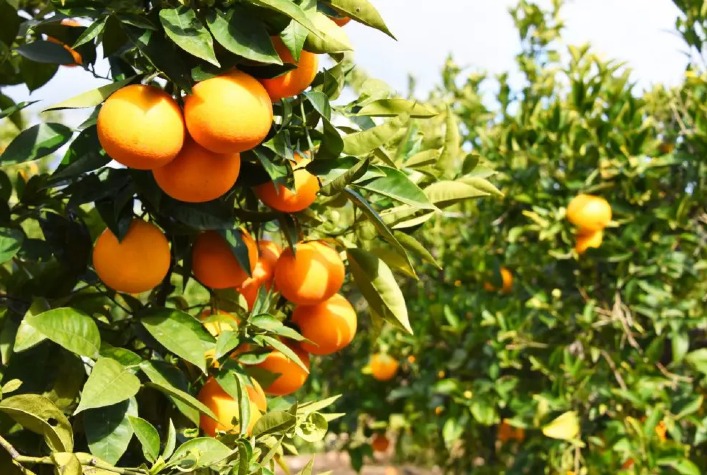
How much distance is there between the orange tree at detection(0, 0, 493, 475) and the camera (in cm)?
75

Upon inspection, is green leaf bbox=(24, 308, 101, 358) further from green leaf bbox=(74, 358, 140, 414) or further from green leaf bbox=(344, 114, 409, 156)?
green leaf bbox=(344, 114, 409, 156)

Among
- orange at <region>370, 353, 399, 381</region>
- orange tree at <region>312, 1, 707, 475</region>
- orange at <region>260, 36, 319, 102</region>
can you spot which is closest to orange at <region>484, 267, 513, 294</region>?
orange tree at <region>312, 1, 707, 475</region>

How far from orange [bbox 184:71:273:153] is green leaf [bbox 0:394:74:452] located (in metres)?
0.30

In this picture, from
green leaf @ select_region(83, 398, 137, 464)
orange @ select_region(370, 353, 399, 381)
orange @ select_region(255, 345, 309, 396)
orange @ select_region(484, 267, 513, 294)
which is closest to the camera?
green leaf @ select_region(83, 398, 137, 464)

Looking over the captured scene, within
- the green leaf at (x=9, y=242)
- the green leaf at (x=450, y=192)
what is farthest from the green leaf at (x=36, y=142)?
the green leaf at (x=450, y=192)

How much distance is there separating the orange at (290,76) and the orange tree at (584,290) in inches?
54.7

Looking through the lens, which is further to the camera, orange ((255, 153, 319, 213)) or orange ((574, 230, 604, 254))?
orange ((574, 230, 604, 254))

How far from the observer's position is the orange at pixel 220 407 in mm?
906

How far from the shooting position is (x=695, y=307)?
2.16m

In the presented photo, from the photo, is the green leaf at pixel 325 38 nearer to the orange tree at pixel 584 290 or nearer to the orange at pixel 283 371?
the orange at pixel 283 371

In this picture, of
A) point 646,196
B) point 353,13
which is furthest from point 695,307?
point 353,13

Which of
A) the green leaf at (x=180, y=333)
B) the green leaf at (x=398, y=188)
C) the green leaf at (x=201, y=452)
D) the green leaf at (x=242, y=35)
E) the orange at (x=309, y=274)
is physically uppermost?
the green leaf at (x=242, y=35)

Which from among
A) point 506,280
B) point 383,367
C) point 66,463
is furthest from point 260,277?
point 383,367

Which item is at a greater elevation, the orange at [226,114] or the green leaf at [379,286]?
the orange at [226,114]
